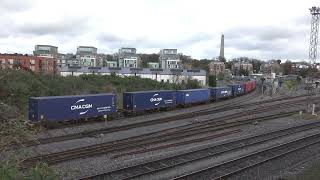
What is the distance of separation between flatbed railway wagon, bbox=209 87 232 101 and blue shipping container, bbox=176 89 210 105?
9.08ft

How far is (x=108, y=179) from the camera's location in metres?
15.4

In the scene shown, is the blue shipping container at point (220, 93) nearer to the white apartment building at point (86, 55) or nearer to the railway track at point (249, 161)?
the railway track at point (249, 161)

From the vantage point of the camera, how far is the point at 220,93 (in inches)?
2410

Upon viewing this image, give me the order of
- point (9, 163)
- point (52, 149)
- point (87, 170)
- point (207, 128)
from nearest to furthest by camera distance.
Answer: point (9, 163) → point (87, 170) → point (52, 149) → point (207, 128)

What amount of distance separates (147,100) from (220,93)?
2189 centimetres

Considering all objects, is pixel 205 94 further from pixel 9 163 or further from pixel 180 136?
pixel 9 163

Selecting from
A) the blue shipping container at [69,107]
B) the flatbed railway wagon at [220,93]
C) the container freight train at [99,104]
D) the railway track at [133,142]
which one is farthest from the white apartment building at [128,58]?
the railway track at [133,142]

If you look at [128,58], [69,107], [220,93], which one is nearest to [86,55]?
[128,58]

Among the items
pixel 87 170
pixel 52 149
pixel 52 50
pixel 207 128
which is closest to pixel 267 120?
pixel 207 128

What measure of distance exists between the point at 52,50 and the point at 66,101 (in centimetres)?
13070

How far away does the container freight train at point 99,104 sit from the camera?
30.3 m

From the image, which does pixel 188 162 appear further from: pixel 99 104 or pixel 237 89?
pixel 237 89

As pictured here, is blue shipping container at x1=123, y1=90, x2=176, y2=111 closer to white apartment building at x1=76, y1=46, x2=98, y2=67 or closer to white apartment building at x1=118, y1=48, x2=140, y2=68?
white apartment building at x1=118, y1=48, x2=140, y2=68

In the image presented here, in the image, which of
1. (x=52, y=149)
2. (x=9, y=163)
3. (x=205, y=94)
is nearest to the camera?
(x=9, y=163)
